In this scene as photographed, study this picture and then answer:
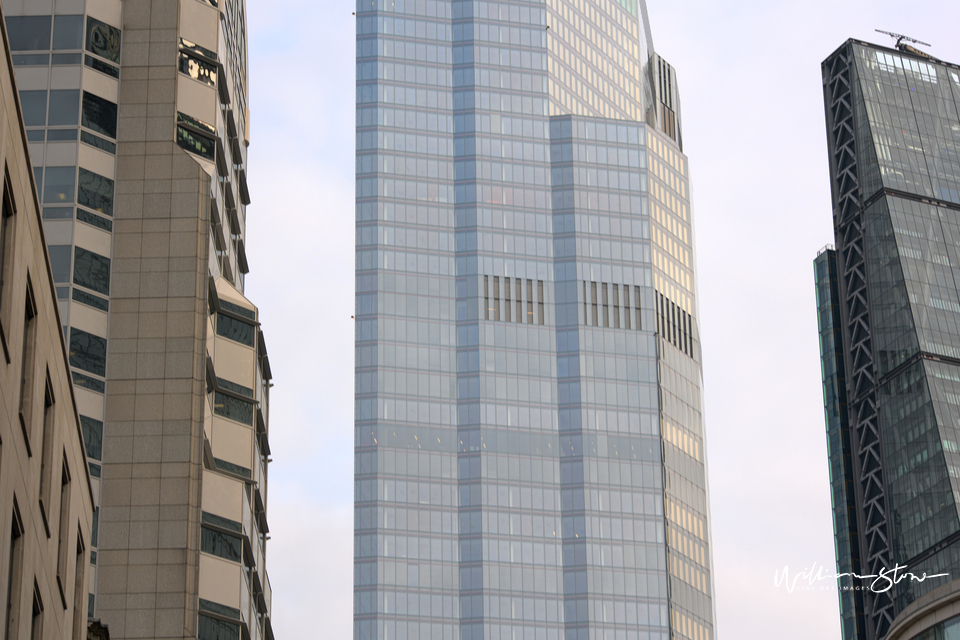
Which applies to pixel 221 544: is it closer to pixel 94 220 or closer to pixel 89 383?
pixel 89 383

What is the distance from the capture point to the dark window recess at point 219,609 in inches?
2424

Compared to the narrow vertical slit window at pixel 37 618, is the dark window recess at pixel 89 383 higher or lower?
higher

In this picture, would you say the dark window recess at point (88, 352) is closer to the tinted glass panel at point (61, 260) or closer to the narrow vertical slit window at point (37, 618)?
the tinted glass panel at point (61, 260)

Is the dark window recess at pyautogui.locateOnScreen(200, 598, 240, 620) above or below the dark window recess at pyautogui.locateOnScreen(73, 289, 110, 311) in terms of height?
below

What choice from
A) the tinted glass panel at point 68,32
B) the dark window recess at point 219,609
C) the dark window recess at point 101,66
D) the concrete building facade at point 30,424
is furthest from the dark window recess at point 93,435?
the concrete building facade at point 30,424

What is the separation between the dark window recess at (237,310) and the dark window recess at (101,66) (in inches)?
424

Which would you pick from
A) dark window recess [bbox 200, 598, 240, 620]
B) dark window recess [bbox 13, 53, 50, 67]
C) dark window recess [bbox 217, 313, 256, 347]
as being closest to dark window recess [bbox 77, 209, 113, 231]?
dark window recess [bbox 217, 313, 256, 347]

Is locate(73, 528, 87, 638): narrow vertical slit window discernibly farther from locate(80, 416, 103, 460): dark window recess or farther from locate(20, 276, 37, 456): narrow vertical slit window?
locate(80, 416, 103, 460): dark window recess

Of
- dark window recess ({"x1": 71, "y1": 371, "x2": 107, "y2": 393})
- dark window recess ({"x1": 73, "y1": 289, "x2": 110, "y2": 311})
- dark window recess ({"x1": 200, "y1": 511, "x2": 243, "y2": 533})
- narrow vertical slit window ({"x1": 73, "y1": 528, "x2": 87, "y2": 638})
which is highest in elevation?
dark window recess ({"x1": 73, "y1": 289, "x2": 110, "y2": 311})

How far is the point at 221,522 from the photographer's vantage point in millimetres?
64250

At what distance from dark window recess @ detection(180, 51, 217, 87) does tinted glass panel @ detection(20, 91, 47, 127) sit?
695cm

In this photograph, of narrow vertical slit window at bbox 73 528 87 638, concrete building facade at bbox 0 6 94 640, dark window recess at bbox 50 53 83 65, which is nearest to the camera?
concrete building facade at bbox 0 6 94 640

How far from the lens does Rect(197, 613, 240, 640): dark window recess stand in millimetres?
61250

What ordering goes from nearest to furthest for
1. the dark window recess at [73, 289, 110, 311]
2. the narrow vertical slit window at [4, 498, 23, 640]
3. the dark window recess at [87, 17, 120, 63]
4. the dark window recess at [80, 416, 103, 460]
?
the narrow vertical slit window at [4, 498, 23, 640] → the dark window recess at [80, 416, 103, 460] → the dark window recess at [73, 289, 110, 311] → the dark window recess at [87, 17, 120, 63]
